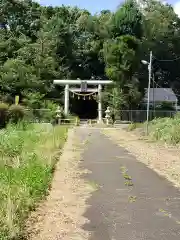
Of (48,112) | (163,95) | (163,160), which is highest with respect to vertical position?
(163,95)

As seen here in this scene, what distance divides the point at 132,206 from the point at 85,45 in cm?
5268

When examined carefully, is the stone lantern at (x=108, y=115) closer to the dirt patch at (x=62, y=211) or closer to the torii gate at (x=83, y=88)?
the torii gate at (x=83, y=88)

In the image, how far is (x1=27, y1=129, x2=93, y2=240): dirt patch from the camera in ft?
22.4

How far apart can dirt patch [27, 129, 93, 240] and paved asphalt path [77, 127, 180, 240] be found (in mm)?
192

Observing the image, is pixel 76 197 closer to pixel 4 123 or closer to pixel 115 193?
pixel 115 193

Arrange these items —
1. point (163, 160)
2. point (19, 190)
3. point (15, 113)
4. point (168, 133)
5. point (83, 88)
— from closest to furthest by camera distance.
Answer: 1. point (19, 190)
2. point (163, 160)
3. point (168, 133)
4. point (15, 113)
5. point (83, 88)

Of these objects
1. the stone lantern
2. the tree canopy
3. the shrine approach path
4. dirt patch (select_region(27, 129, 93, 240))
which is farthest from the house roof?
dirt patch (select_region(27, 129, 93, 240))

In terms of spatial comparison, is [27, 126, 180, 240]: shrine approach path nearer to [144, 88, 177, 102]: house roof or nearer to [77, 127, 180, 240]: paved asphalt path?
[77, 127, 180, 240]: paved asphalt path

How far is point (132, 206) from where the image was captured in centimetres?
877

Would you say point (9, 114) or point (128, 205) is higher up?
point (9, 114)

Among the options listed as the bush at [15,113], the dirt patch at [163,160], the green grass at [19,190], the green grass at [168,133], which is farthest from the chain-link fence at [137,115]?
the green grass at [19,190]

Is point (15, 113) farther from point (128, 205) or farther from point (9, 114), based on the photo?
point (128, 205)

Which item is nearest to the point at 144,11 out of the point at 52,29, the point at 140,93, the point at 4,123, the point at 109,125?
the point at 52,29

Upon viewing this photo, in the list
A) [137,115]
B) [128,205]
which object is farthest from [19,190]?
[137,115]
